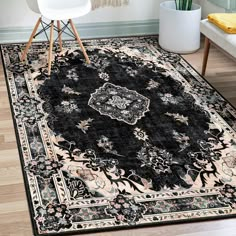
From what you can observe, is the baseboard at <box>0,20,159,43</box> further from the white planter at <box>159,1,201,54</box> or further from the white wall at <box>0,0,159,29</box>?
the white planter at <box>159,1,201,54</box>

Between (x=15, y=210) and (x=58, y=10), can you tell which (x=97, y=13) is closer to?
(x=58, y=10)

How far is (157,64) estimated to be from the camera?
402 centimetres

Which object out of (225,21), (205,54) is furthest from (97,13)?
(225,21)

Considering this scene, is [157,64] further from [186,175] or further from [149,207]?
[149,207]

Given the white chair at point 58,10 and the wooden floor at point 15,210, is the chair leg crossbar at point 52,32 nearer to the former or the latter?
the white chair at point 58,10

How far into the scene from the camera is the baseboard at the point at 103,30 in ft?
14.6

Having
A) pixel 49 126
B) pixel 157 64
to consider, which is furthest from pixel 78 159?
pixel 157 64

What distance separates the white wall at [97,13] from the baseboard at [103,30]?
0.12 feet

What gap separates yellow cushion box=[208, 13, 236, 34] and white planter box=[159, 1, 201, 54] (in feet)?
1.82

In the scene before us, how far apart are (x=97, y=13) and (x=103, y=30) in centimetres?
17

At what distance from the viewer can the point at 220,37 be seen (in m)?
3.42

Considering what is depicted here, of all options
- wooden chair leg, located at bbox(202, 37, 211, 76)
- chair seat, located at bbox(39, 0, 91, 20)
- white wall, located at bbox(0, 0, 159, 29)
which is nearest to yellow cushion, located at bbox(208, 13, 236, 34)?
wooden chair leg, located at bbox(202, 37, 211, 76)

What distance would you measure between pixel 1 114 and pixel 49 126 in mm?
367

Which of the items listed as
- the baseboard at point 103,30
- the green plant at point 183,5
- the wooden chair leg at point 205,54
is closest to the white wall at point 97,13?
the baseboard at point 103,30
